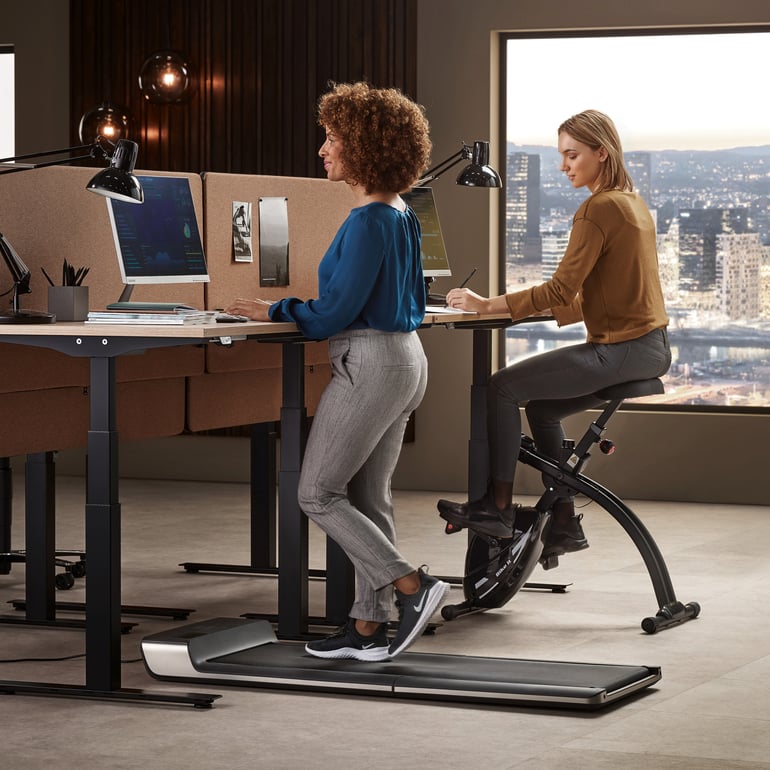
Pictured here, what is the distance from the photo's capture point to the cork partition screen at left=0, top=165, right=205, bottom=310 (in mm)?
4359

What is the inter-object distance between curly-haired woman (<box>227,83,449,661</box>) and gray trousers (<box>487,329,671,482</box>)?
2.54 feet

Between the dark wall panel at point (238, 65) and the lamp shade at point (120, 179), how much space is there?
3.54 m

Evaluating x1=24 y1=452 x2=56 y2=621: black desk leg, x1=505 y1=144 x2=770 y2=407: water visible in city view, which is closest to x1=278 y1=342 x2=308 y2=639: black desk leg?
x1=24 y1=452 x2=56 y2=621: black desk leg

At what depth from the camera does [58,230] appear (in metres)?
4.48

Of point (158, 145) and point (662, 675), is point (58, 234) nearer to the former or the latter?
point (662, 675)

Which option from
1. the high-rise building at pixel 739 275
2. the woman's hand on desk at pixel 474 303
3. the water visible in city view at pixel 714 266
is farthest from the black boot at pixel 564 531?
the high-rise building at pixel 739 275

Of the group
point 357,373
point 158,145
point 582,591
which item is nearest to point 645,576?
point 582,591

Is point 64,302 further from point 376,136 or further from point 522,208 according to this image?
point 522,208

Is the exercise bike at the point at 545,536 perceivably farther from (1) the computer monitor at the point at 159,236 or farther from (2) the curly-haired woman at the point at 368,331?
(1) the computer monitor at the point at 159,236

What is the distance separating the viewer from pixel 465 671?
3832mm

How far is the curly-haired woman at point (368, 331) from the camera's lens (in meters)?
3.78

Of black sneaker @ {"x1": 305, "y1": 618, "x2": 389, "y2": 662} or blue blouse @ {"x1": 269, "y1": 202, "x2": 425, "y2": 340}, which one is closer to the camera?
blue blouse @ {"x1": 269, "y1": 202, "x2": 425, "y2": 340}

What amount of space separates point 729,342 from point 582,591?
2592 mm

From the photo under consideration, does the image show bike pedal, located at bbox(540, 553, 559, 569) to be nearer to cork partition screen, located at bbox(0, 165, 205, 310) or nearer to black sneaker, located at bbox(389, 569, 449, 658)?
black sneaker, located at bbox(389, 569, 449, 658)
